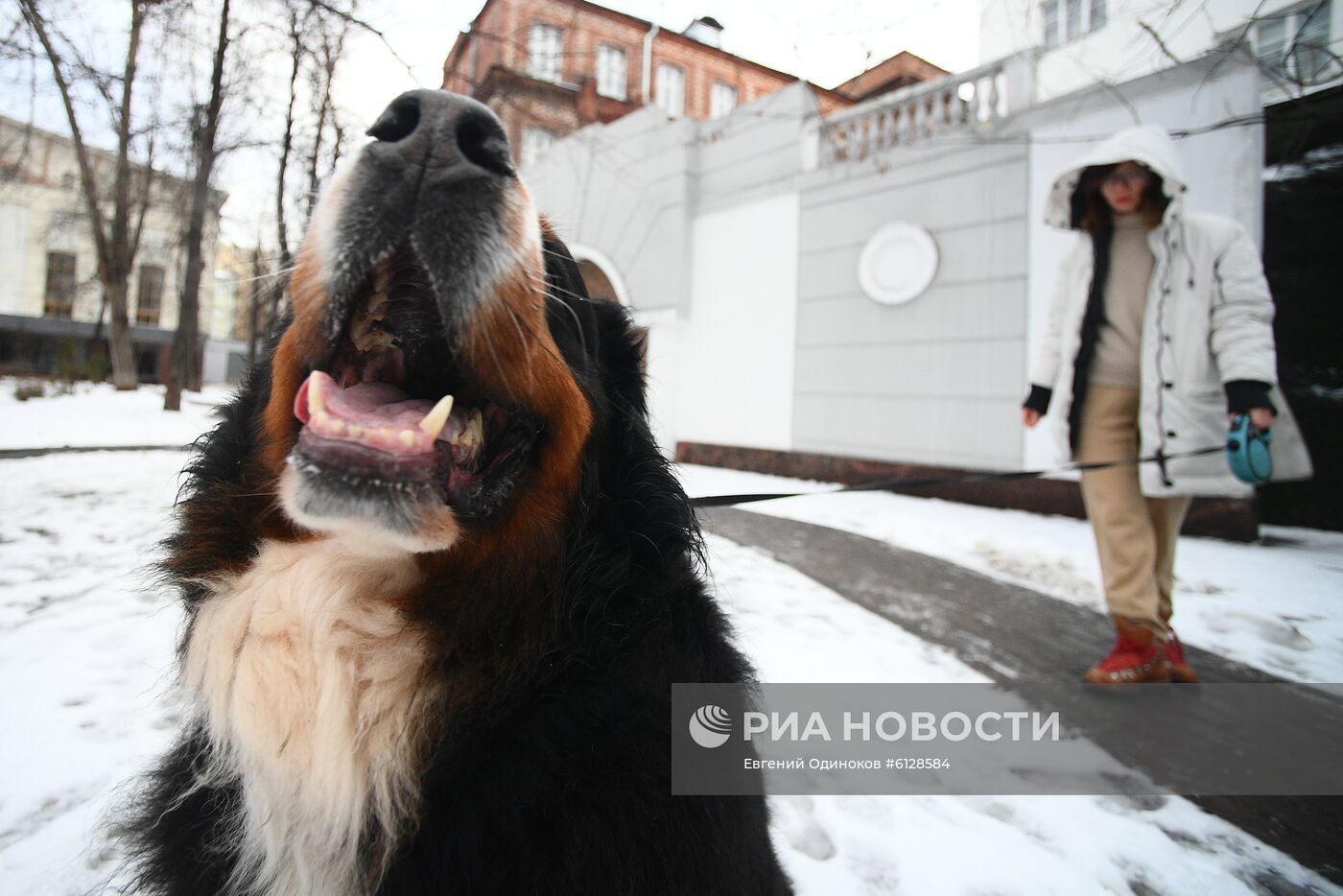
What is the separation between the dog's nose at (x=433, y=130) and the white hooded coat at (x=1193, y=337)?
3042mm

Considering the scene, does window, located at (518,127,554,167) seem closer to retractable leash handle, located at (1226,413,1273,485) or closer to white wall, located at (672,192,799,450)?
white wall, located at (672,192,799,450)

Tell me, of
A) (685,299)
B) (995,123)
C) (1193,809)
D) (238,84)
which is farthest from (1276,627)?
(238,84)

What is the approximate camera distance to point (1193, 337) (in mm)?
2881

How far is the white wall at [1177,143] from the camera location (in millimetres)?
5883

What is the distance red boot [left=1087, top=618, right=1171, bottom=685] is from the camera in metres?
3.00

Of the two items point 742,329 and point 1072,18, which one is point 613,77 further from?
point 1072,18

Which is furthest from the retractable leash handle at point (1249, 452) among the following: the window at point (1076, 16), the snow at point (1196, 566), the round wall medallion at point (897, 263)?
the round wall medallion at point (897, 263)

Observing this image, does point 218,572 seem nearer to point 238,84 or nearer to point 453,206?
point 453,206

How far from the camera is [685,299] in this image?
1103 centimetres

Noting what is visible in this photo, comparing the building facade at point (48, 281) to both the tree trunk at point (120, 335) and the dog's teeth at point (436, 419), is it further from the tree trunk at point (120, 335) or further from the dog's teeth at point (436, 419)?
the dog's teeth at point (436, 419)

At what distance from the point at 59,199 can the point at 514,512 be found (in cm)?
4366

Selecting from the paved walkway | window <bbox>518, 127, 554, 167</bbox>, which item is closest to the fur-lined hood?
the paved walkway

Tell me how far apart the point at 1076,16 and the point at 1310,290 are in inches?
134

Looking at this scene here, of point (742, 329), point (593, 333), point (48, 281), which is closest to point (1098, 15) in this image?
point (593, 333)
